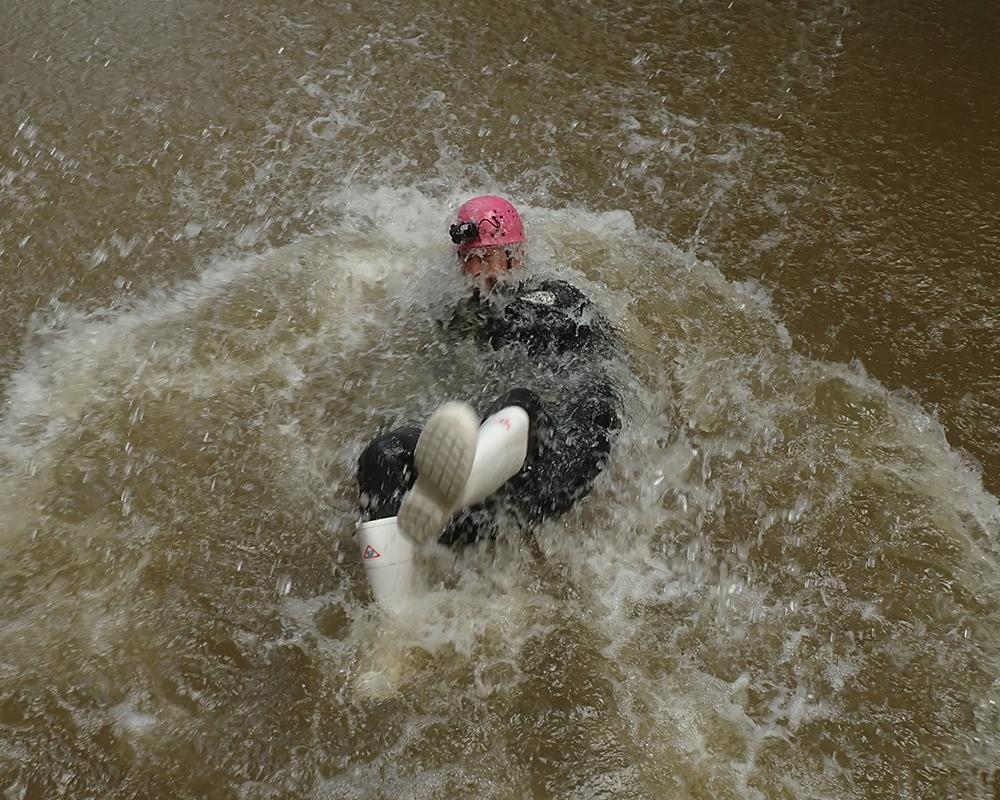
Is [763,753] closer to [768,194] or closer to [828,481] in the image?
[828,481]

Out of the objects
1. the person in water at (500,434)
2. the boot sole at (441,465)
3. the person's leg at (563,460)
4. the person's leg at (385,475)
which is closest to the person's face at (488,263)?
the person in water at (500,434)

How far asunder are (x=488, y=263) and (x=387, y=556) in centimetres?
72

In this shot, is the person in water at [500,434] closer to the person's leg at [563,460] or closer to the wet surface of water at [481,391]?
the person's leg at [563,460]

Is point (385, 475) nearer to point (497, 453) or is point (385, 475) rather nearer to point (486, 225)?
point (497, 453)

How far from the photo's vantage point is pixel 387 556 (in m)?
1.49

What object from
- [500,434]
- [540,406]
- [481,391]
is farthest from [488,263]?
[500,434]

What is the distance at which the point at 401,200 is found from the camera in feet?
8.52

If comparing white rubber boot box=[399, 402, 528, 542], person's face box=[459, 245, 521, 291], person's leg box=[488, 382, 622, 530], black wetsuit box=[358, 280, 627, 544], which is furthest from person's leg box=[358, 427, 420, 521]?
person's face box=[459, 245, 521, 291]

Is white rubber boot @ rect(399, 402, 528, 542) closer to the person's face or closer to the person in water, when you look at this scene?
the person in water

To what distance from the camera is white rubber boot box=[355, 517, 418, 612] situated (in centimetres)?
149

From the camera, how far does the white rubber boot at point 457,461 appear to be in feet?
4.44

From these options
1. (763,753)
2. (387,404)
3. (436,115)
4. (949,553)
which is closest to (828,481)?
(949,553)

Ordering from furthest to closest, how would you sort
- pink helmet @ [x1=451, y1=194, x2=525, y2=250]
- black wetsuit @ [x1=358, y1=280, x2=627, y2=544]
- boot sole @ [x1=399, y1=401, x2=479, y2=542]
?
pink helmet @ [x1=451, y1=194, x2=525, y2=250]
black wetsuit @ [x1=358, y1=280, x2=627, y2=544]
boot sole @ [x1=399, y1=401, x2=479, y2=542]

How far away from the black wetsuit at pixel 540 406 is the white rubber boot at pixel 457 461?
3.5 inches
